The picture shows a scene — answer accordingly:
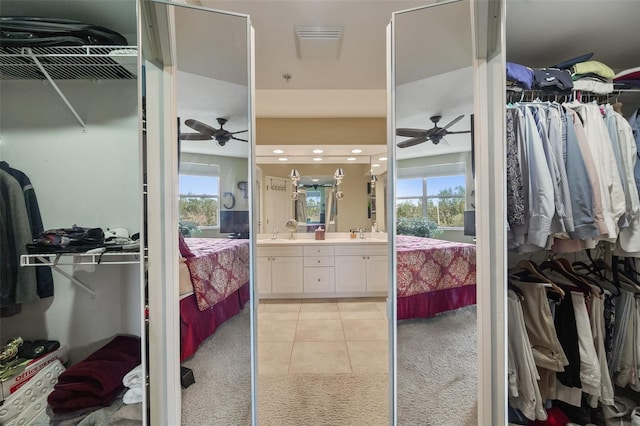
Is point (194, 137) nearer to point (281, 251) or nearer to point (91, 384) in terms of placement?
point (91, 384)

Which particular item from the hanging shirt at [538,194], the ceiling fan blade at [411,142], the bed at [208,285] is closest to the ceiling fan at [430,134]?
the ceiling fan blade at [411,142]

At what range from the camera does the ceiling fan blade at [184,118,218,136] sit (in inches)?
44.4

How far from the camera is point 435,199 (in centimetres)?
133

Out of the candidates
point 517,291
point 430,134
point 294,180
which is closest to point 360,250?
point 294,180

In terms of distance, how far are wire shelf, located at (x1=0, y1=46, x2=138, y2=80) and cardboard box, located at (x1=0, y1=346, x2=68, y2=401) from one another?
4.85 ft

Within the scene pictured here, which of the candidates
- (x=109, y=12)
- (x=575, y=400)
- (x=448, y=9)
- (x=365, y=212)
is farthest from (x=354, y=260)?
(x=109, y=12)

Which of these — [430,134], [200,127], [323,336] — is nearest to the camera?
[200,127]

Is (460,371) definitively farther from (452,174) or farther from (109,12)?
(109,12)

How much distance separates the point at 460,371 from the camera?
123 centimetres

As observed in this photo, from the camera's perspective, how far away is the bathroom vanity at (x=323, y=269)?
3.13m

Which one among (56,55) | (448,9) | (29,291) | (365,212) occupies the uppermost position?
(448,9)

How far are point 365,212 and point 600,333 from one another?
246 cm

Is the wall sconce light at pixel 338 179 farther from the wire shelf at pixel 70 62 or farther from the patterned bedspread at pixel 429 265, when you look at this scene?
the wire shelf at pixel 70 62

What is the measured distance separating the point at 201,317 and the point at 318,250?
2.06 meters
